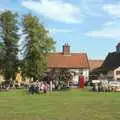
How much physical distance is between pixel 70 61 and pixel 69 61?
30 centimetres

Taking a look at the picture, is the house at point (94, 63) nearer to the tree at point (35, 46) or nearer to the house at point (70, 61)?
the house at point (70, 61)

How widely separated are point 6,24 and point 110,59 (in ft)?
164

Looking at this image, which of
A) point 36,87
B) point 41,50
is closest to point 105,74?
point 41,50

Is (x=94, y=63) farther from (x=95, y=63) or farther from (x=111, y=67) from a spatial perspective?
(x=111, y=67)

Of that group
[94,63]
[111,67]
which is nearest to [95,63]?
[94,63]

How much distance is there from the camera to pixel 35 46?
102m

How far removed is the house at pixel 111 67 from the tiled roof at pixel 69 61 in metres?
5.11

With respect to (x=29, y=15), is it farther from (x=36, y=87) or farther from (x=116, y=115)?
(x=116, y=115)

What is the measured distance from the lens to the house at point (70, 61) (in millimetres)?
143875

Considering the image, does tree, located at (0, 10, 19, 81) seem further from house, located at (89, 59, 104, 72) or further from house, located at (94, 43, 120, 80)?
house, located at (89, 59, 104, 72)

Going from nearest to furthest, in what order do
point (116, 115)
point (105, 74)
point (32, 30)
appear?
point (116, 115)
point (32, 30)
point (105, 74)

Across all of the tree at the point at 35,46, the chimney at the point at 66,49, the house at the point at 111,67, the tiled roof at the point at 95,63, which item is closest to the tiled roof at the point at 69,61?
the chimney at the point at 66,49

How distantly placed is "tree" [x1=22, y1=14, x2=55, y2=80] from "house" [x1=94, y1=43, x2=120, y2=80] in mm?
33100

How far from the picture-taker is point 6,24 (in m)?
103
